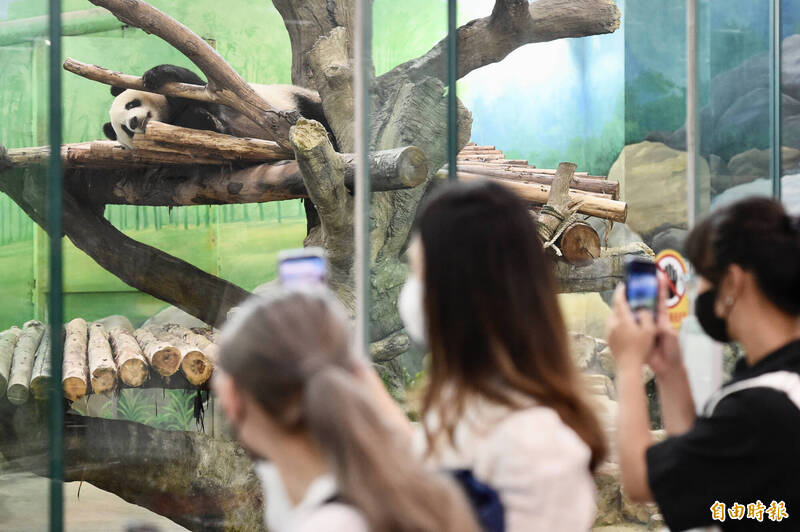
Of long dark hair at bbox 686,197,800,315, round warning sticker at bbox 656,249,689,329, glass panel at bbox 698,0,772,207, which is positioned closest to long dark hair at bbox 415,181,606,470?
long dark hair at bbox 686,197,800,315

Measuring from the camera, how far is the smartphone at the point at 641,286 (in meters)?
1.96

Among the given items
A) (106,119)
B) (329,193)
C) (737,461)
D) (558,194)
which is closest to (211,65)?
(106,119)

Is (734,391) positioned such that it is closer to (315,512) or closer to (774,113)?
(315,512)

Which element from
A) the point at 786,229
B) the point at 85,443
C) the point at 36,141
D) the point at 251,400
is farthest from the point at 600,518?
the point at 251,400

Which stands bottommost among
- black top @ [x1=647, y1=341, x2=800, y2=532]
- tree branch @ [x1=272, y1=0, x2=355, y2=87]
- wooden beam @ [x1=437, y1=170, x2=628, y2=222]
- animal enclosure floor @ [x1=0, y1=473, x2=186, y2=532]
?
animal enclosure floor @ [x1=0, y1=473, x2=186, y2=532]

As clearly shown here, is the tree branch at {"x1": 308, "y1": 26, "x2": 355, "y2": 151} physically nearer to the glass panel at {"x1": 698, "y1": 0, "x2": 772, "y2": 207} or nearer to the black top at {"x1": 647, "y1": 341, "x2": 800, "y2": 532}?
the glass panel at {"x1": 698, "y1": 0, "x2": 772, "y2": 207}

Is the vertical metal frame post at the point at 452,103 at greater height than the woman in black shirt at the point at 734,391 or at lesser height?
greater

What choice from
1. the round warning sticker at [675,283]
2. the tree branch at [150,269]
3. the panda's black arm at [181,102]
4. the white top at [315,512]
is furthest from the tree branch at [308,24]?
the white top at [315,512]

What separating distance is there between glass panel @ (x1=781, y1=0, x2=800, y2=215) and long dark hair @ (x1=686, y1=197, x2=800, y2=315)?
9.20 ft

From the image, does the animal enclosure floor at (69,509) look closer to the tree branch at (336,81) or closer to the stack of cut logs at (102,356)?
the stack of cut logs at (102,356)

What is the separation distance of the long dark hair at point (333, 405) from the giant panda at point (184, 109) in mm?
2377

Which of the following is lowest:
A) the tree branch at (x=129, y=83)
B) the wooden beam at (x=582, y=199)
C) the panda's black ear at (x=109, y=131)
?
the wooden beam at (x=582, y=199)

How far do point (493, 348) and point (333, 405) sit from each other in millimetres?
435

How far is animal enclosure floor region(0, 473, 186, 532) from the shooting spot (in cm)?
315
